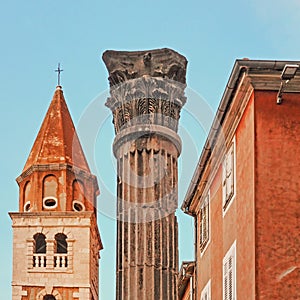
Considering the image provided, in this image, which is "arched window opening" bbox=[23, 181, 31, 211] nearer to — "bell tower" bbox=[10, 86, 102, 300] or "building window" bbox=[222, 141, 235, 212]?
"bell tower" bbox=[10, 86, 102, 300]

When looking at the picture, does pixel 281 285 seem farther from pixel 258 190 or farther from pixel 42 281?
pixel 42 281

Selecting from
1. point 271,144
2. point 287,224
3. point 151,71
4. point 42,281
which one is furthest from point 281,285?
point 42,281

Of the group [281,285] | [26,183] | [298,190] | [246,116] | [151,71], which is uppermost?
[26,183]

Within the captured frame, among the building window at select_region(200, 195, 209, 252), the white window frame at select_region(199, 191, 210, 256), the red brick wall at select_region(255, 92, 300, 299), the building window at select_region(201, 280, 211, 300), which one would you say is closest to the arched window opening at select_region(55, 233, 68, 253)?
the white window frame at select_region(199, 191, 210, 256)

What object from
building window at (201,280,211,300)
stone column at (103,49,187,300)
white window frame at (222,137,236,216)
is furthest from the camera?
stone column at (103,49,187,300)

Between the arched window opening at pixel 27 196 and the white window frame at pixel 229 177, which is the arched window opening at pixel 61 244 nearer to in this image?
the arched window opening at pixel 27 196

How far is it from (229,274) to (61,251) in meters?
46.2

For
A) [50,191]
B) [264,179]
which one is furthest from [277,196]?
[50,191]

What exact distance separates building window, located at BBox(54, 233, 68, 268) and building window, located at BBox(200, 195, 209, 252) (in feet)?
128

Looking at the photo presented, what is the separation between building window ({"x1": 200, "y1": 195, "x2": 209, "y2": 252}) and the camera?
26391mm

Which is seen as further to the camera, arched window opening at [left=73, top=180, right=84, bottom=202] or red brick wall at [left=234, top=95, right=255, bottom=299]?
arched window opening at [left=73, top=180, right=84, bottom=202]

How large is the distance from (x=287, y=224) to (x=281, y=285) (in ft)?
3.06

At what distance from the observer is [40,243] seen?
2685 inches

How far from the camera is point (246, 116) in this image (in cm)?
2078
